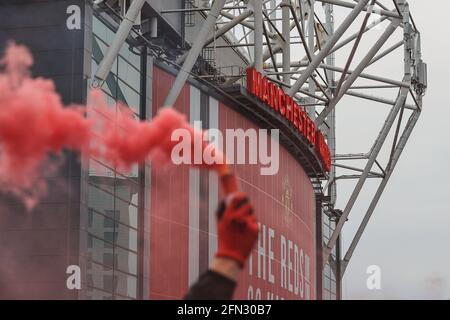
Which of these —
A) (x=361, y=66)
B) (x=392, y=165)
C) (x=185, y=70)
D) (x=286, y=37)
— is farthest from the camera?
(x=392, y=165)

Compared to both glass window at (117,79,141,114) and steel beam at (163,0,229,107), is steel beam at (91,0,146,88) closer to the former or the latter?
glass window at (117,79,141,114)

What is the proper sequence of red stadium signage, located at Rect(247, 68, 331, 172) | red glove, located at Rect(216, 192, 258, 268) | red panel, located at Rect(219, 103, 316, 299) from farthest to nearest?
red stadium signage, located at Rect(247, 68, 331, 172) < red panel, located at Rect(219, 103, 316, 299) < red glove, located at Rect(216, 192, 258, 268)

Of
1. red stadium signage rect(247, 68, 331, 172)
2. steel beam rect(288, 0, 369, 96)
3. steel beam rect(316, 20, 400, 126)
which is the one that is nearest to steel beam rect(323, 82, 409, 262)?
red stadium signage rect(247, 68, 331, 172)

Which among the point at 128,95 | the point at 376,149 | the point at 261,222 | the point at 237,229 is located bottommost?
the point at 237,229

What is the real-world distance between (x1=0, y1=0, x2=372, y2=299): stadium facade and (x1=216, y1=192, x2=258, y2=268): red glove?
2623 centimetres

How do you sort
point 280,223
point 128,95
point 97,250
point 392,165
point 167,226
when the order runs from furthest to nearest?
1. point 392,165
2. point 280,223
3. point 167,226
4. point 128,95
5. point 97,250

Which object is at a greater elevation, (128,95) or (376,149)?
(376,149)

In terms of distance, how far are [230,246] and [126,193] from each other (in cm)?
3051

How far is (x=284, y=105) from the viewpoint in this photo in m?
57.8

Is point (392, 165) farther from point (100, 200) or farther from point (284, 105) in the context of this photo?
point (100, 200)

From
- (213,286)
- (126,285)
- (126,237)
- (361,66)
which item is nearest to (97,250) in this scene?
(126,237)

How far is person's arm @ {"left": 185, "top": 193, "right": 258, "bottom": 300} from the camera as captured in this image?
937cm

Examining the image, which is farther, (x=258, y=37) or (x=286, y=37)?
(x=286, y=37)

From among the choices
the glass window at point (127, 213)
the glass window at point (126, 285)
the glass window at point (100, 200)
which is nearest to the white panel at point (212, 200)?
the glass window at point (127, 213)
